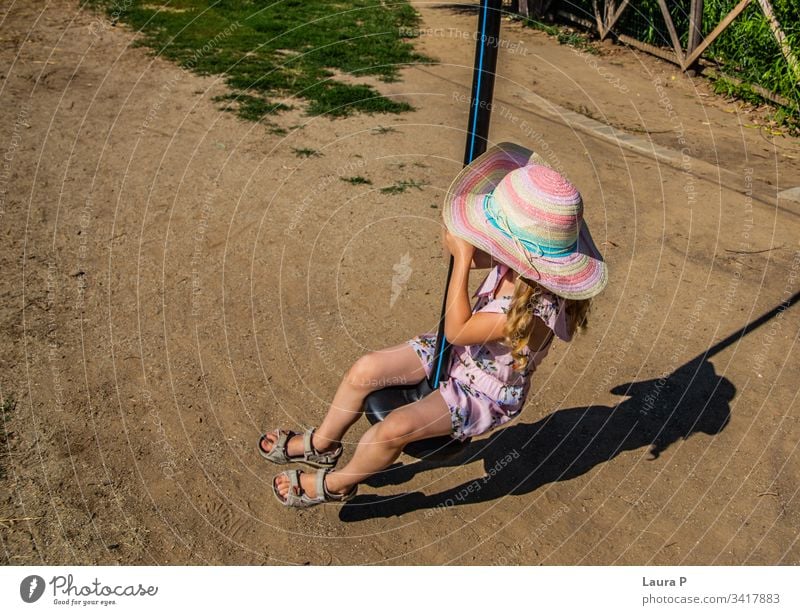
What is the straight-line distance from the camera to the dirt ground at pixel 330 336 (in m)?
3.09

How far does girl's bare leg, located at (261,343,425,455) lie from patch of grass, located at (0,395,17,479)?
1.17 metres

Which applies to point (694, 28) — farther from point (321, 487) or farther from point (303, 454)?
point (321, 487)

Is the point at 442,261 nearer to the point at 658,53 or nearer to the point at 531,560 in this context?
the point at 531,560

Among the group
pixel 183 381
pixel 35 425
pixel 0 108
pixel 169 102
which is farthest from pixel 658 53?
pixel 35 425

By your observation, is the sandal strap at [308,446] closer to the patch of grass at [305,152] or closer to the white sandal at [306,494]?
the white sandal at [306,494]

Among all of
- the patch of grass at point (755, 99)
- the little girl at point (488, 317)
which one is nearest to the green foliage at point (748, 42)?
the patch of grass at point (755, 99)

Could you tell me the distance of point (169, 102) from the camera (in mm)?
6453

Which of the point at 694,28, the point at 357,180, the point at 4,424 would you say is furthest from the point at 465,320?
the point at 694,28

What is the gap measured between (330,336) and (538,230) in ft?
5.31

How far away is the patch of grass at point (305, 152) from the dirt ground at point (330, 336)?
1.6 inches

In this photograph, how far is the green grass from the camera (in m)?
6.73

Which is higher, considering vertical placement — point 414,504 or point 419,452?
point 419,452

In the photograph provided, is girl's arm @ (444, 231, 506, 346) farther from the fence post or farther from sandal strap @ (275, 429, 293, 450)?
the fence post

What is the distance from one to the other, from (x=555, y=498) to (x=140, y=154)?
12.1ft
